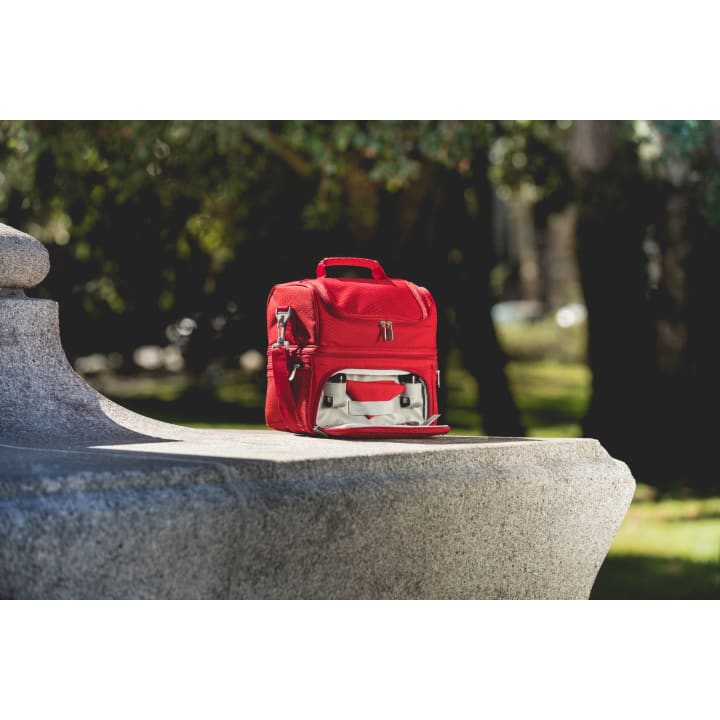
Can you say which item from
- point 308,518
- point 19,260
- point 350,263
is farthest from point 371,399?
point 19,260

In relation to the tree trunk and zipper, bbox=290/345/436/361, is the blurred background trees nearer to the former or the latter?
the tree trunk

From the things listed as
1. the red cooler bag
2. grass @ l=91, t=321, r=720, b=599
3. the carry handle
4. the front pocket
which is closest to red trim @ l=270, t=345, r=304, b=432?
the red cooler bag

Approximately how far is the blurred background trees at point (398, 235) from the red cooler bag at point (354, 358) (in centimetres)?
422

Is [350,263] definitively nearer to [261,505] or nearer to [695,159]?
[261,505]

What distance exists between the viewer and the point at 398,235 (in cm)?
1020

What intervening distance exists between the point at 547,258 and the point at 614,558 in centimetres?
2783

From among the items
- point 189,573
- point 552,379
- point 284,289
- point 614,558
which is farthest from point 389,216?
point 552,379

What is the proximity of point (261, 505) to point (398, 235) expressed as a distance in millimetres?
6893

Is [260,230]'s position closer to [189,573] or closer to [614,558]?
[614,558]

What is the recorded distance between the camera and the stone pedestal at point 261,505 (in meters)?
3.22

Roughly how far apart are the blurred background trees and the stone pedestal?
15.0ft

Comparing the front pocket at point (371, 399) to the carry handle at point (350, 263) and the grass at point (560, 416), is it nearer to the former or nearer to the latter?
the carry handle at point (350, 263)

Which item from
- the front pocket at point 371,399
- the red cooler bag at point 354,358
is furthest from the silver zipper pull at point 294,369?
the front pocket at point 371,399

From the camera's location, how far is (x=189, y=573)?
3414mm
